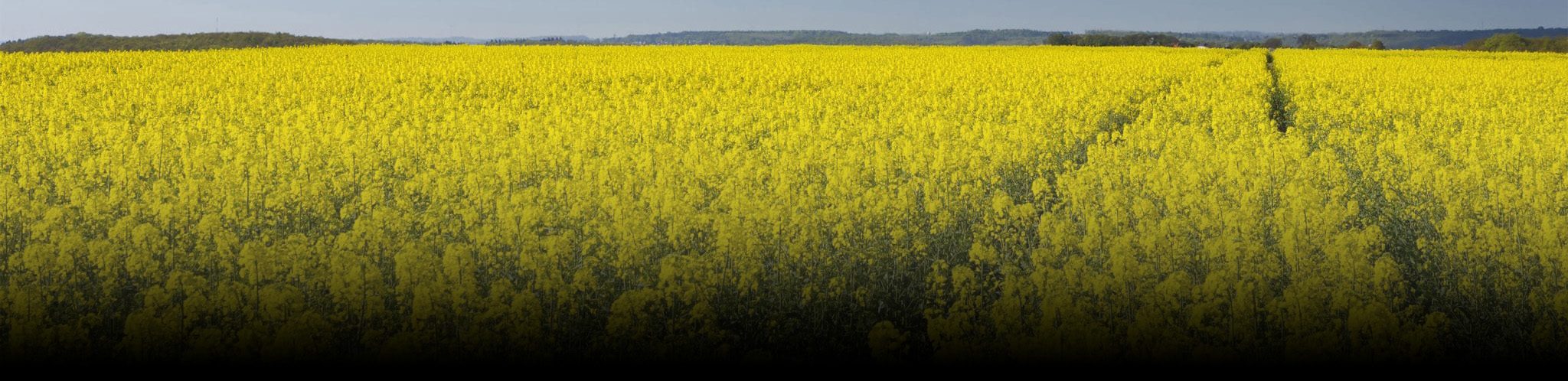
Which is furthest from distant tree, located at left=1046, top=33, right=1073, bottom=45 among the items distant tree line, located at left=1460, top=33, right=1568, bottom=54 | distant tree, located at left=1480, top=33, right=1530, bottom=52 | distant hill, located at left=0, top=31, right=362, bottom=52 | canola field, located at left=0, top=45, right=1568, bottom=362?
canola field, located at left=0, top=45, right=1568, bottom=362

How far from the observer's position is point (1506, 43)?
224ft

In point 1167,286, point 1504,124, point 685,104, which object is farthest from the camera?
point 685,104

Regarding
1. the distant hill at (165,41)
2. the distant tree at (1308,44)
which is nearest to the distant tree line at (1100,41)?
the distant tree at (1308,44)

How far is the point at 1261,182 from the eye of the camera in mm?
8375

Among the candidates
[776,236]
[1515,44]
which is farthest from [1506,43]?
A: [776,236]

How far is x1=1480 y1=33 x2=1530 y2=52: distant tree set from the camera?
6638 cm

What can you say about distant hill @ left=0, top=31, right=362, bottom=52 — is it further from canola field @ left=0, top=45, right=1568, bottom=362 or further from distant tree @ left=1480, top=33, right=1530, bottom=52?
distant tree @ left=1480, top=33, right=1530, bottom=52

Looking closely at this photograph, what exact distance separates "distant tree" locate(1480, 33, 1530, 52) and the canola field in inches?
2443

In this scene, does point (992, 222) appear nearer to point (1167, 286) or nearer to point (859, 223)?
point (859, 223)

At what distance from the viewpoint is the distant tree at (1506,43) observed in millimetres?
66375

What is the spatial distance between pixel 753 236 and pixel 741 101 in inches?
356

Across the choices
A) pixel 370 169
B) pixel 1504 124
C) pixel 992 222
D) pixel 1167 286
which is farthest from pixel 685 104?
pixel 1167 286

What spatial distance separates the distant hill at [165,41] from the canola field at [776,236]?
50289 millimetres

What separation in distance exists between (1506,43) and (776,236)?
75822 millimetres
